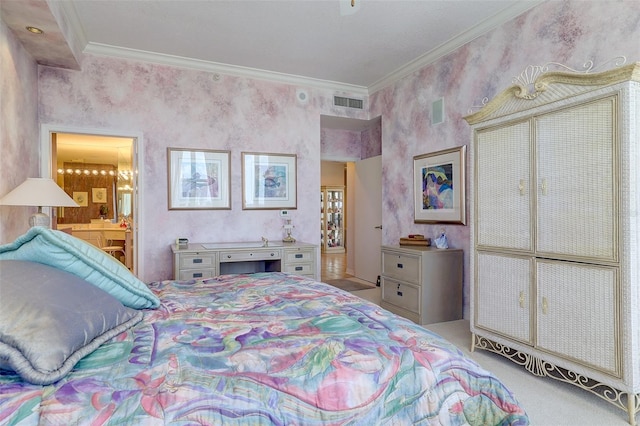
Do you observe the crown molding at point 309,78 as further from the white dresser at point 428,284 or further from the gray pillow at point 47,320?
the gray pillow at point 47,320

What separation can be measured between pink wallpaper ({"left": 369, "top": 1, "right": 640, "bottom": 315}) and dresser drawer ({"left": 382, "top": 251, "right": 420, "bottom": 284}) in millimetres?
565

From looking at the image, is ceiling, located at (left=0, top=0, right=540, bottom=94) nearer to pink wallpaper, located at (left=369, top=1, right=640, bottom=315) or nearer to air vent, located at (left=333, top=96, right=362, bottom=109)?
pink wallpaper, located at (left=369, top=1, right=640, bottom=315)

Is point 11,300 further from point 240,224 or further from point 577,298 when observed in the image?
point 240,224

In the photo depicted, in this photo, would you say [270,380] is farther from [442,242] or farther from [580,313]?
[442,242]

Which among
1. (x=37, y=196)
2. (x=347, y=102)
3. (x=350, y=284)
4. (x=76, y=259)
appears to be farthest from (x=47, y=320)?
(x=350, y=284)

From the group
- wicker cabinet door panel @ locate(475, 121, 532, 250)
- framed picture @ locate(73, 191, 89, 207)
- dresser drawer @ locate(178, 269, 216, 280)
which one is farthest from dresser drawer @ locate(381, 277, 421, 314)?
framed picture @ locate(73, 191, 89, 207)

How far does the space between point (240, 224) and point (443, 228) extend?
8.09 ft

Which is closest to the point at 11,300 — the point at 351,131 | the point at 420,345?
the point at 420,345

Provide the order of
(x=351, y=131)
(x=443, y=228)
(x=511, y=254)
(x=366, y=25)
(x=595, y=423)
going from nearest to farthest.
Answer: (x=595, y=423)
(x=511, y=254)
(x=366, y=25)
(x=443, y=228)
(x=351, y=131)

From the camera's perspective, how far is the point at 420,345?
1.26 m

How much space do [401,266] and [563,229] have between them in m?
1.77

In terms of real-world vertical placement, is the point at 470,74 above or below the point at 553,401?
above

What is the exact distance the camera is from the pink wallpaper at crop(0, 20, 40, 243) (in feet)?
8.90

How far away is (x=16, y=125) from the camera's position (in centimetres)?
298
